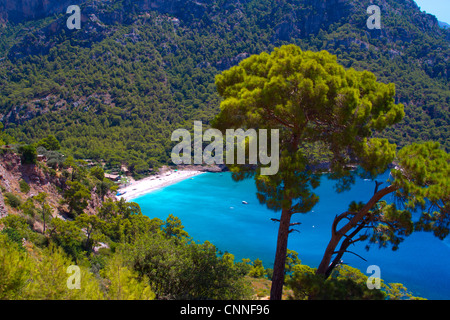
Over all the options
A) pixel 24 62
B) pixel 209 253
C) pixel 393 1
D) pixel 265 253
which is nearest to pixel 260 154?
pixel 209 253

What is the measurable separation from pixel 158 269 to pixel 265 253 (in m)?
23.0

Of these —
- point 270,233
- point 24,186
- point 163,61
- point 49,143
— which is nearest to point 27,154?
point 24,186

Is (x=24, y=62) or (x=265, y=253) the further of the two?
(x=24, y=62)

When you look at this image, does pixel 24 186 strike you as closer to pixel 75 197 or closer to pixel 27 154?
pixel 27 154

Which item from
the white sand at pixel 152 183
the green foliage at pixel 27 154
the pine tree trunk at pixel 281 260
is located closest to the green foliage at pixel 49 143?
the green foliage at pixel 27 154

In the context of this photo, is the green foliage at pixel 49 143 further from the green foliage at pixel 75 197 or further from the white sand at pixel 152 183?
the white sand at pixel 152 183

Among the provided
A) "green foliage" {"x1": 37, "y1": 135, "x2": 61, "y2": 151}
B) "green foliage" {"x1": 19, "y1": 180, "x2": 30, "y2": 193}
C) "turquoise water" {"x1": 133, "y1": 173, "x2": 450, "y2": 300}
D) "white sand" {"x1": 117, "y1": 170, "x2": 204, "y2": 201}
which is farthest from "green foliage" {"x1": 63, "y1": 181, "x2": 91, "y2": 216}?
"white sand" {"x1": 117, "y1": 170, "x2": 204, "y2": 201}

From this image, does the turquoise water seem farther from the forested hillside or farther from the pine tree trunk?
the pine tree trunk

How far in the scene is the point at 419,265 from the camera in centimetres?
2647

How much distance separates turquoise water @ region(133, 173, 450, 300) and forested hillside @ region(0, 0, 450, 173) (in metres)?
14.0

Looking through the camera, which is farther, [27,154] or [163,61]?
[163,61]

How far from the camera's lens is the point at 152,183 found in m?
49.0

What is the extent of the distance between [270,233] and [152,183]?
23147 mm
